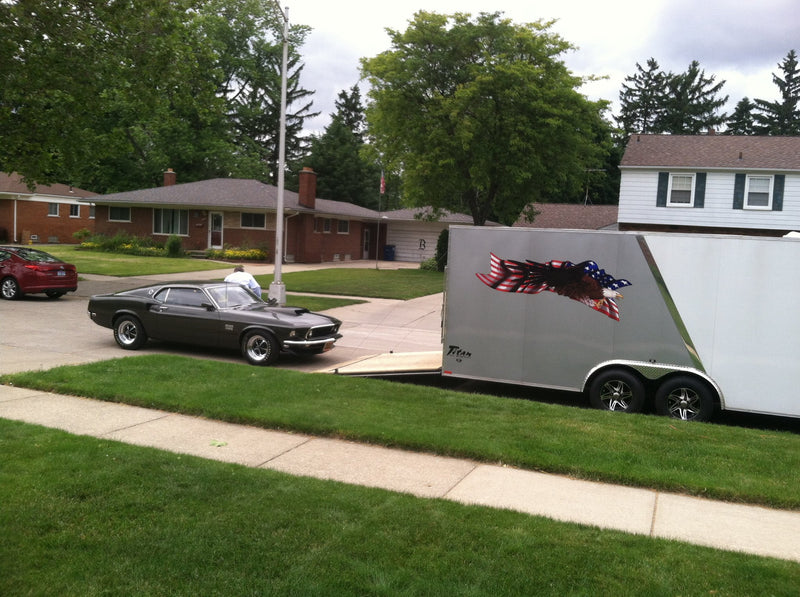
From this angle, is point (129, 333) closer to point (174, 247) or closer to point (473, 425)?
point (473, 425)

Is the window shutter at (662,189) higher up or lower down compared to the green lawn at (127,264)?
higher up

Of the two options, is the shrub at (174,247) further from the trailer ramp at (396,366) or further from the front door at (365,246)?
the trailer ramp at (396,366)

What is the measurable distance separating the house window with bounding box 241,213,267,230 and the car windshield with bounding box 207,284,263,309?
24.5m

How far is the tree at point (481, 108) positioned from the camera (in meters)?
31.9

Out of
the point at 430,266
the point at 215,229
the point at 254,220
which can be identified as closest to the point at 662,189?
the point at 430,266

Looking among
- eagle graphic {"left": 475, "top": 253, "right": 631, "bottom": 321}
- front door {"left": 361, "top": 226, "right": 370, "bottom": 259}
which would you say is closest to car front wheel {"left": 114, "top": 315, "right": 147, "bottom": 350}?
eagle graphic {"left": 475, "top": 253, "right": 631, "bottom": 321}

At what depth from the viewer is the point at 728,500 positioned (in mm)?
5953

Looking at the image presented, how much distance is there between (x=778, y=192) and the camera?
26547mm

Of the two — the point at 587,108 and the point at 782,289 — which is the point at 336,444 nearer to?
the point at 782,289

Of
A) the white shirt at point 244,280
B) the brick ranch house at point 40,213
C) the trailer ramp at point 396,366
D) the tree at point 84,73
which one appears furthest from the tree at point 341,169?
the trailer ramp at point 396,366

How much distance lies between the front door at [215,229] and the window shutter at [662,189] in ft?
75.0

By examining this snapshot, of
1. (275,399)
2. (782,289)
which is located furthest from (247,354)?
(782,289)

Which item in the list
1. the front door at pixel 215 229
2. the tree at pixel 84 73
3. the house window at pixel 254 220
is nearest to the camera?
the tree at pixel 84 73

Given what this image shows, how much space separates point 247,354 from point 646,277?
22.1ft
